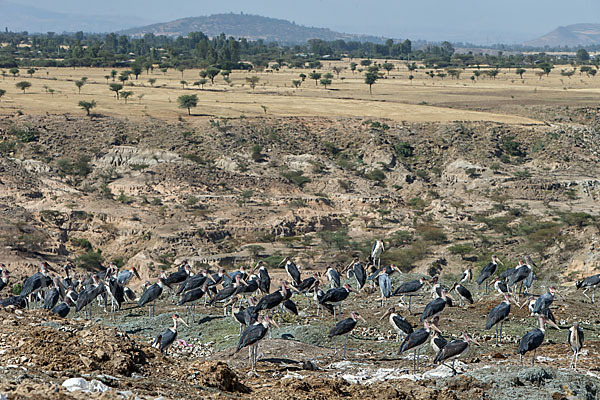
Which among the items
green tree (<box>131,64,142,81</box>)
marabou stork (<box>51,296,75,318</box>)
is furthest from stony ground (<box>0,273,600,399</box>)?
green tree (<box>131,64,142,81</box>)

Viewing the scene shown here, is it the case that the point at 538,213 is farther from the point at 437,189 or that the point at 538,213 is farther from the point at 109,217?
the point at 109,217

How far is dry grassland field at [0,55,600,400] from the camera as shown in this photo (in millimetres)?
12258

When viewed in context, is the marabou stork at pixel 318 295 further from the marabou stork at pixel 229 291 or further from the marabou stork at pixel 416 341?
the marabou stork at pixel 416 341

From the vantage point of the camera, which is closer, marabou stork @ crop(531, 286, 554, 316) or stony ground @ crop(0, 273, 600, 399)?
stony ground @ crop(0, 273, 600, 399)

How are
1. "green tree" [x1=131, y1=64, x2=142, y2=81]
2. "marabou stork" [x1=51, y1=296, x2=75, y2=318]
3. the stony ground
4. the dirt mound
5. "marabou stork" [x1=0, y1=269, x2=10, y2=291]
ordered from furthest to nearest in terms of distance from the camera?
"green tree" [x1=131, y1=64, x2=142, y2=81] → "marabou stork" [x1=0, y1=269, x2=10, y2=291] → "marabou stork" [x1=51, y1=296, x2=75, y2=318] → the dirt mound → the stony ground

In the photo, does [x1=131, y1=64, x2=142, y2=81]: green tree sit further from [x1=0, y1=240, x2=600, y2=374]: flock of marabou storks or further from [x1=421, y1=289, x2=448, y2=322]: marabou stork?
[x1=421, y1=289, x2=448, y2=322]: marabou stork

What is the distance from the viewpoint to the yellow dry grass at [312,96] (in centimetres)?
7281

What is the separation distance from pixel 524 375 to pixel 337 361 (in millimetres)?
4330

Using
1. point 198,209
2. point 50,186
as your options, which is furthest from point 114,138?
point 198,209

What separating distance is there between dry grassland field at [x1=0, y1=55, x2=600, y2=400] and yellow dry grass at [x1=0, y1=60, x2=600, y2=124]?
790 mm

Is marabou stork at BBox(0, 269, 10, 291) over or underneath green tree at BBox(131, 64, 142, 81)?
underneath

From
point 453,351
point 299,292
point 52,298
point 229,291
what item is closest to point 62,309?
point 52,298

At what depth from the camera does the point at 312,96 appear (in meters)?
94.2

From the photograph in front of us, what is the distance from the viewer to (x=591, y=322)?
19.2 meters
